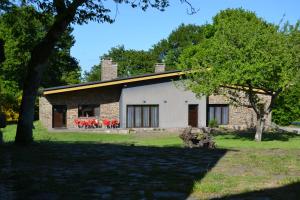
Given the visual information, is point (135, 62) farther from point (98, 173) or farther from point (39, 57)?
point (98, 173)

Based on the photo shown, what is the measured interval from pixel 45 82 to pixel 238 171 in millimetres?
50354

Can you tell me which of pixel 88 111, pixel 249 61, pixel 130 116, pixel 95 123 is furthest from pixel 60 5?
pixel 88 111

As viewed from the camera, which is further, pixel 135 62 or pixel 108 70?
pixel 135 62

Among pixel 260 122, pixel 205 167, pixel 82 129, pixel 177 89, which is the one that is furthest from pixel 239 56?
pixel 205 167

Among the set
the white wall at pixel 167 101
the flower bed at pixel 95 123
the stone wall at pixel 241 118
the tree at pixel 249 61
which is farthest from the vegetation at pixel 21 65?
the stone wall at pixel 241 118

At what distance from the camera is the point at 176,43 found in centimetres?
7744

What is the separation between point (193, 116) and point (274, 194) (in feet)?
107

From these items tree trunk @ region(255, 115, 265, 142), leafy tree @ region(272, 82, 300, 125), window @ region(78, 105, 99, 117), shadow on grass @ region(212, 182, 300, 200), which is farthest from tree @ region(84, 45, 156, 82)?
shadow on grass @ region(212, 182, 300, 200)

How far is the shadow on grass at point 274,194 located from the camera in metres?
6.32

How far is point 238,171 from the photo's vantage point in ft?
28.9

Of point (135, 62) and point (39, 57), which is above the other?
point (135, 62)

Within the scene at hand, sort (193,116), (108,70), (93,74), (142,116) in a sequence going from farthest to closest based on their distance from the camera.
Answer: (93,74)
(108,70)
(193,116)
(142,116)

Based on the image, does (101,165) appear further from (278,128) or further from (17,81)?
(17,81)

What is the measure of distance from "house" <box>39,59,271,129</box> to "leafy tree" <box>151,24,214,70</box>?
3462 centimetres
